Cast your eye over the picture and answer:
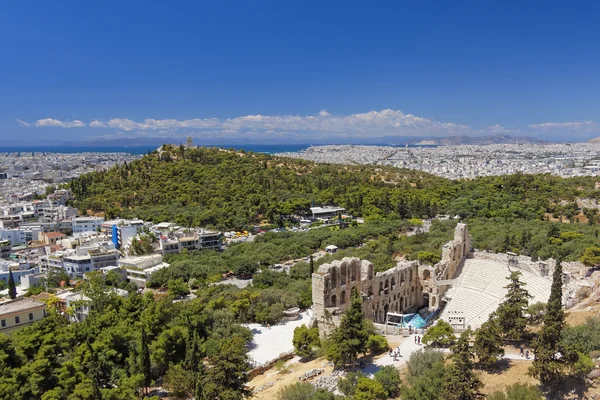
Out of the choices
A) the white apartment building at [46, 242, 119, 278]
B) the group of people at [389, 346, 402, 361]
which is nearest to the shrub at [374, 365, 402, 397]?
the group of people at [389, 346, 402, 361]

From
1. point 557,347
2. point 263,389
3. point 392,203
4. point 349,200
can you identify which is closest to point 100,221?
point 349,200

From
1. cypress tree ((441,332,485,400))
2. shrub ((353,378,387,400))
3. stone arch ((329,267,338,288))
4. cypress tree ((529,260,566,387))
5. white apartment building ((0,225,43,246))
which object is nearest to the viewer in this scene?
cypress tree ((441,332,485,400))

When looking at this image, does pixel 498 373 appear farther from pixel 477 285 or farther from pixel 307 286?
pixel 307 286

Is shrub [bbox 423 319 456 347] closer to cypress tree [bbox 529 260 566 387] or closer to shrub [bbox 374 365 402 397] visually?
shrub [bbox 374 365 402 397]

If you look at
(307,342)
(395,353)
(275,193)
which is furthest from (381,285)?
(275,193)

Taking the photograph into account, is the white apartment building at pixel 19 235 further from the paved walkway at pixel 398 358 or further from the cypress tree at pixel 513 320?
the cypress tree at pixel 513 320
